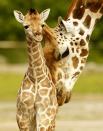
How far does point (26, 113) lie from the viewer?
23.8 ft

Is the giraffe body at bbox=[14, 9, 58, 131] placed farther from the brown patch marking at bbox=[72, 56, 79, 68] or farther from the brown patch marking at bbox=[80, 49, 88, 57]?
the brown patch marking at bbox=[80, 49, 88, 57]

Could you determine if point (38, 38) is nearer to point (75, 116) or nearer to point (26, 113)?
point (26, 113)

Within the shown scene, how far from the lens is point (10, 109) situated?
2041 centimetres

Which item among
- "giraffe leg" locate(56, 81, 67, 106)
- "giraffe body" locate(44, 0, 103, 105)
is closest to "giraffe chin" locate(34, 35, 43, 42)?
"giraffe body" locate(44, 0, 103, 105)

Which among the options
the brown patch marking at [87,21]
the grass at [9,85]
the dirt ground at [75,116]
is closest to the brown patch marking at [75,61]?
the brown patch marking at [87,21]

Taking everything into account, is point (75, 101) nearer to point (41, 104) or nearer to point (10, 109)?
point (10, 109)

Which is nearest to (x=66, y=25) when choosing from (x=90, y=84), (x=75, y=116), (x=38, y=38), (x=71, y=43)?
(x=71, y=43)

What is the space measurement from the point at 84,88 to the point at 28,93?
1828 centimetres

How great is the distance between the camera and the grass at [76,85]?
939 inches

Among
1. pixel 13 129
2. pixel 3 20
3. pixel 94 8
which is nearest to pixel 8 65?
pixel 3 20

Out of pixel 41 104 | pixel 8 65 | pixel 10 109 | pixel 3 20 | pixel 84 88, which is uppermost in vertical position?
pixel 3 20

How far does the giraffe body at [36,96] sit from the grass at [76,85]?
49.7 feet

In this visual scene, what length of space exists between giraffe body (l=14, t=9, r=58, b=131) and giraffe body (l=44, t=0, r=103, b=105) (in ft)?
0.73

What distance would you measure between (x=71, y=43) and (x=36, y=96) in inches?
32.1
